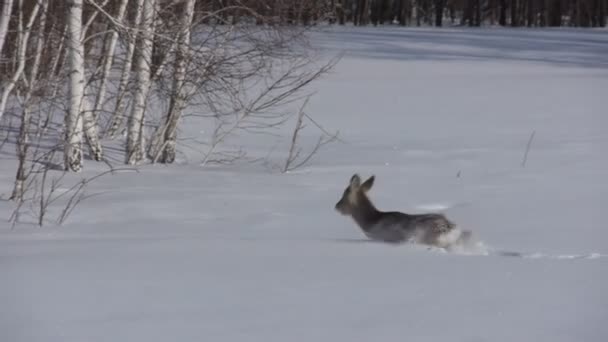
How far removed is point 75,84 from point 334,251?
19.5 ft

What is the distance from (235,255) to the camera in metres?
6.97

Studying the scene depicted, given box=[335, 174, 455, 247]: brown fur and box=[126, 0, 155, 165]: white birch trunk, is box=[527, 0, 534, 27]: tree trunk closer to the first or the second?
box=[126, 0, 155, 165]: white birch trunk

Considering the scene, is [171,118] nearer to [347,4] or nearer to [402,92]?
[402,92]

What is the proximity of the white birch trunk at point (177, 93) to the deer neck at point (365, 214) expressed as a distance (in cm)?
416

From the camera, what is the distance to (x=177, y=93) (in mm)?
13195

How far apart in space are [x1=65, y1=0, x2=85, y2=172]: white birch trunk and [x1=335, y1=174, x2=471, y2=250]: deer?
14.2 ft

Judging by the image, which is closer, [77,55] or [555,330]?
[555,330]

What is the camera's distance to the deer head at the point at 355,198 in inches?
323

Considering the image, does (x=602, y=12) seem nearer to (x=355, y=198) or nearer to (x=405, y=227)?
(x=355, y=198)

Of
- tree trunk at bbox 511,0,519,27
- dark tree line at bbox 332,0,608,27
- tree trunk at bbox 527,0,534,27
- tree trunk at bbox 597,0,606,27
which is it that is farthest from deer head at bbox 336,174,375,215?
tree trunk at bbox 527,0,534,27

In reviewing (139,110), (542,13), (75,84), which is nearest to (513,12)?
(542,13)

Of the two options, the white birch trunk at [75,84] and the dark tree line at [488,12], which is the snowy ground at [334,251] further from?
the dark tree line at [488,12]

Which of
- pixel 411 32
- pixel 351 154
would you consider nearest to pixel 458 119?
pixel 351 154

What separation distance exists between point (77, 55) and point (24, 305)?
704 cm
